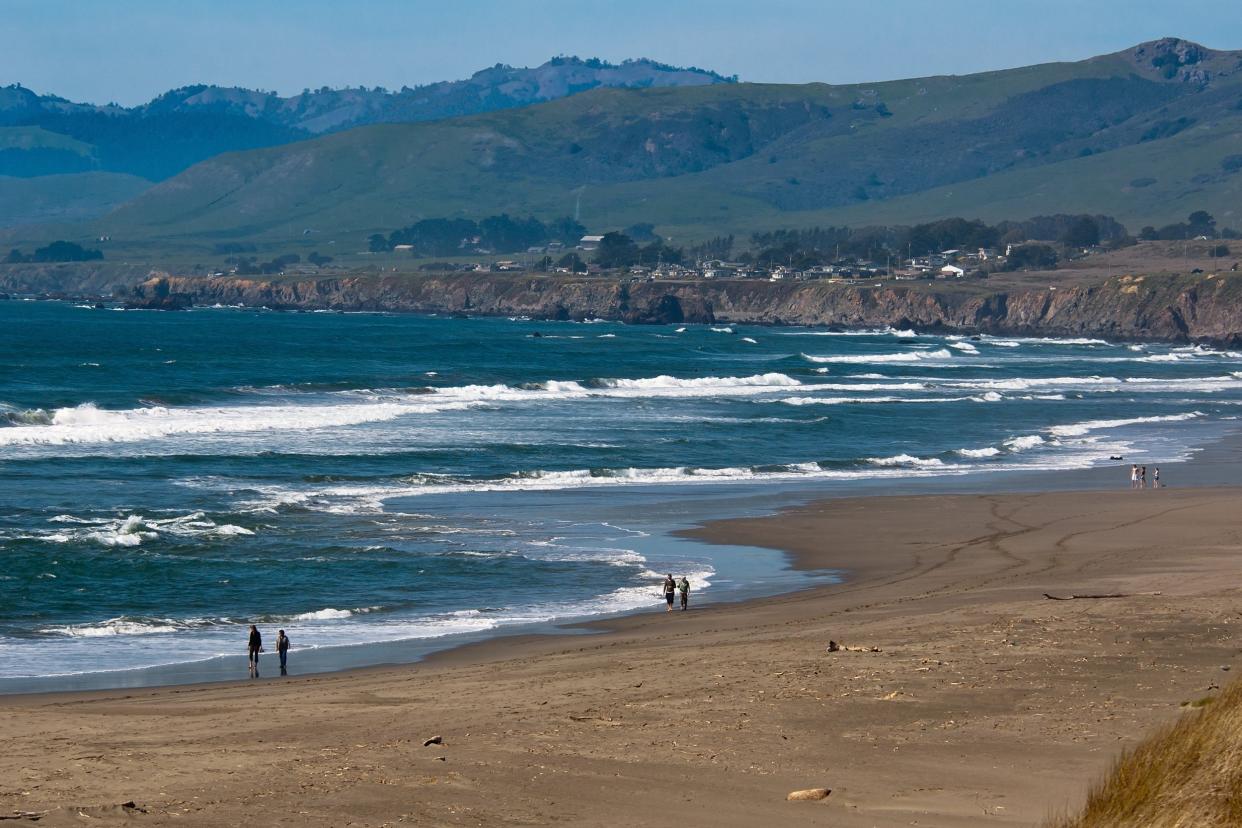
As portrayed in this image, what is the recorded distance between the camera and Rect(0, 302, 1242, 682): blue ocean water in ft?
85.2

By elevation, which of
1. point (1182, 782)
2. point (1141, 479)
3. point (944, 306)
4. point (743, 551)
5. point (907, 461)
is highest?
point (944, 306)

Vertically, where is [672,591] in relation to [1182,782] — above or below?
below

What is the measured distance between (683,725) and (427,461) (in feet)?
102

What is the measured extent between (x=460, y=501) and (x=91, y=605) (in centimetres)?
1366

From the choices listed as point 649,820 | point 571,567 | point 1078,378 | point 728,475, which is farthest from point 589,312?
point 649,820

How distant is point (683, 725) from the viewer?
15.0 meters

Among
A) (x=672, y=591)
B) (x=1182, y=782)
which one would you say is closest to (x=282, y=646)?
(x=672, y=591)

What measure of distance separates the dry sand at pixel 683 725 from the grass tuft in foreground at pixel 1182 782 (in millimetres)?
1789

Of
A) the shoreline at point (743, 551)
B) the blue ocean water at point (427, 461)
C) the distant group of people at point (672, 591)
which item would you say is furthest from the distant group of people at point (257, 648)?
the distant group of people at point (672, 591)

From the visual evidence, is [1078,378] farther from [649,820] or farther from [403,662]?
[649,820]

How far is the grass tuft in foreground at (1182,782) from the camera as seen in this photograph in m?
9.16

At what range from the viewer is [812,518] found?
120ft

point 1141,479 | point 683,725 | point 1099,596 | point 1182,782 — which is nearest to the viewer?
point 1182,782

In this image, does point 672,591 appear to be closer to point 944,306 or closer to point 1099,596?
point 1099,596
